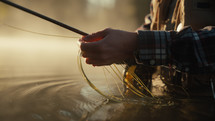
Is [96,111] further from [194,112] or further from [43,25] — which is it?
[43,25]

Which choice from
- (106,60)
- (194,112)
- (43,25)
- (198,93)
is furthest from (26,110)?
(43,25)

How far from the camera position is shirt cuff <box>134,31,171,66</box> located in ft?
2.47

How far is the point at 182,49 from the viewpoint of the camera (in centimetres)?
73

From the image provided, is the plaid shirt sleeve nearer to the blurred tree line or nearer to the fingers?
the fingers

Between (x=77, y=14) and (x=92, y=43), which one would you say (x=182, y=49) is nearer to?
(x=92, y=43)

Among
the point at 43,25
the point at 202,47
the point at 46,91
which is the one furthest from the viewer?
the point at 43,25

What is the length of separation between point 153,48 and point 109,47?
0.20 meters

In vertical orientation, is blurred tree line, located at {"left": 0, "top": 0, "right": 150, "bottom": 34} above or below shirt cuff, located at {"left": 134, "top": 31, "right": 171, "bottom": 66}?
above

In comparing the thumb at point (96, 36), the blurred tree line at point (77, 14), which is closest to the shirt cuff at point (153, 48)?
the thumb at point (96, 36)

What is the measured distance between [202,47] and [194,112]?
0.32 m

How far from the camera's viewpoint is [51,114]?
2.62ft

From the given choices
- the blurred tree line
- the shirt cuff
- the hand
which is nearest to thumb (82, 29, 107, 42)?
the hand

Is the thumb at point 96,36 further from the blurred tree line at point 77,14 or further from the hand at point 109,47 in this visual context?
the blurred tree line at point 77,14

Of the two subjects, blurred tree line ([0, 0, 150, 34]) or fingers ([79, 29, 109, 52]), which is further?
blurred tree line ([0, 0, 150, 34])
